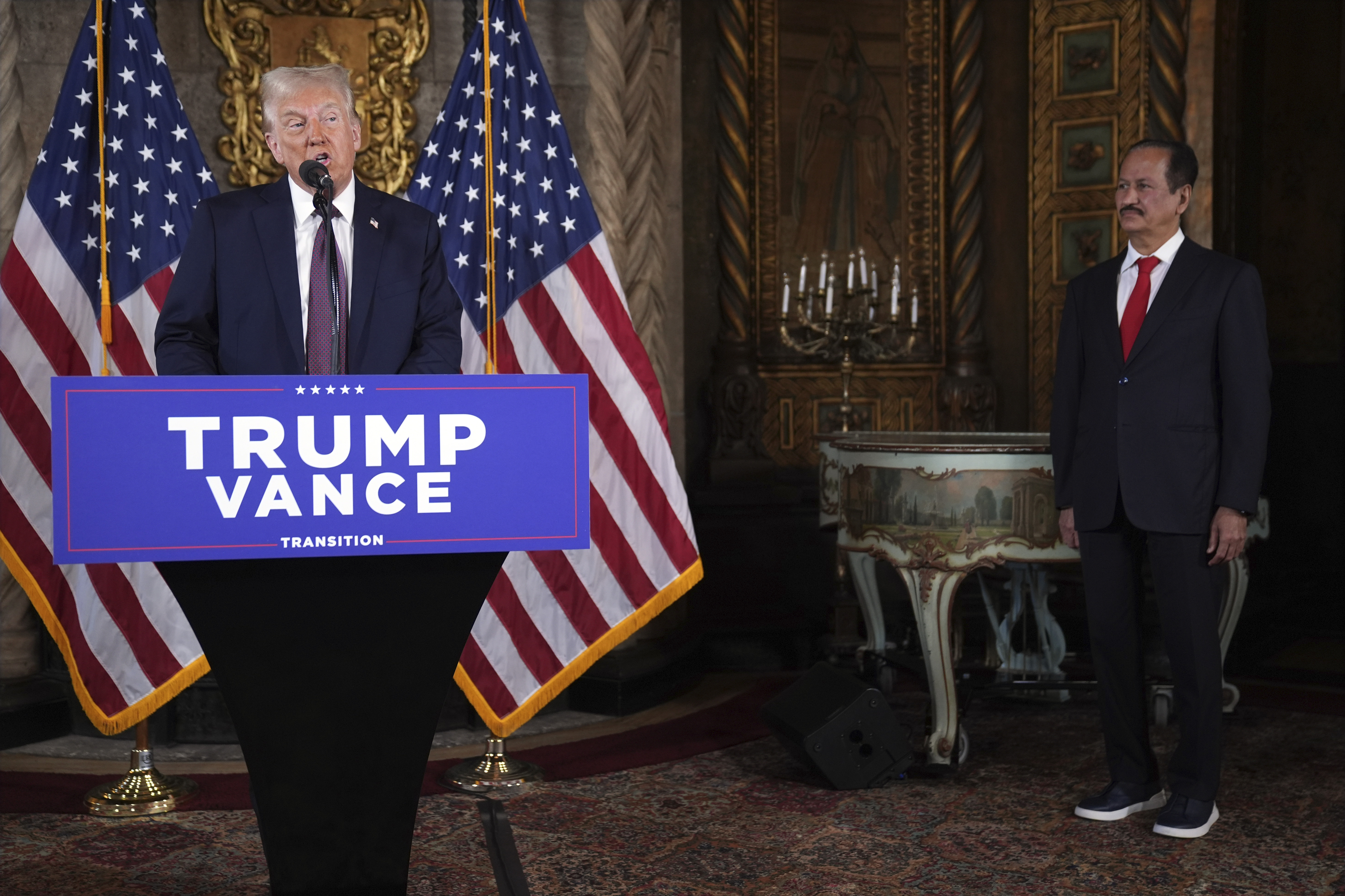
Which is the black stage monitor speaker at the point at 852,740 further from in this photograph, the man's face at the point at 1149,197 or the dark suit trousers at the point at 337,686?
the dark suit trousers at the point at 337,686

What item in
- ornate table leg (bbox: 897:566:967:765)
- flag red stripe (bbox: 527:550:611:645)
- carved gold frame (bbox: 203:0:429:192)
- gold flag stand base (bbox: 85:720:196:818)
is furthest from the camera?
carved gold frame (bbox: 203:0:429:192)

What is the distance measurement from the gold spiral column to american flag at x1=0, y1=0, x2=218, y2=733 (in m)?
3.76

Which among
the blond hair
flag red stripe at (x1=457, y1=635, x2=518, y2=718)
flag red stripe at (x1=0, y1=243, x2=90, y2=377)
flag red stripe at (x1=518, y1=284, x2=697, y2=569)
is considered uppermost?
the blond hair

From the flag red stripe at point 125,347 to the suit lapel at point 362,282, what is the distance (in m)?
1.52

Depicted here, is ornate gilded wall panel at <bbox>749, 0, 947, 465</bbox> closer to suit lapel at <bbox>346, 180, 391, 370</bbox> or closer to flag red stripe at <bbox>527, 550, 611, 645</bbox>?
flag red stripe at <bbox>527, 550, 611, 645</bbox>

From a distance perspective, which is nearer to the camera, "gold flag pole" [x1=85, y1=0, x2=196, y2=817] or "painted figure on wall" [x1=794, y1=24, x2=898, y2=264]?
"gold flag pole" [x1=85, y1=0, x2=196, y2=817]

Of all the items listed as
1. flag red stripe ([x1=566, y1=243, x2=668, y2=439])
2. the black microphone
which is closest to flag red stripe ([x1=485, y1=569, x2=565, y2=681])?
flag red stripe ([x1=566, y1=243, x2=668, y2=439])

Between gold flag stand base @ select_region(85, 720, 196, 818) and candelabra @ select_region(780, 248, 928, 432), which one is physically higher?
candelabra @ select_region(780, 248, 928, 432)

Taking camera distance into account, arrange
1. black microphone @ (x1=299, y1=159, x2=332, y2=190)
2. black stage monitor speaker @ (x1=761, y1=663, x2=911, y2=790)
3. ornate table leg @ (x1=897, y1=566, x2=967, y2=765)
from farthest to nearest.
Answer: ornate table leg @ (x1=897, y1=566, x2=967, y2=765)
black stage monitor speaker @ (x1=761, y1=663, x2=911, y2=790)
black microphone @ (x1=299, y1=159, x2=332, y2=190)

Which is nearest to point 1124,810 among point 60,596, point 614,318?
point 614,318

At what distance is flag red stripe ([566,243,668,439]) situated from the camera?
13.1 ft

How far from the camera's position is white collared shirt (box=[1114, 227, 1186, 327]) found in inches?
131

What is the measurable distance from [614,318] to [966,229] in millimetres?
2804

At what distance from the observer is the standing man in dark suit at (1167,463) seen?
3.18 m
